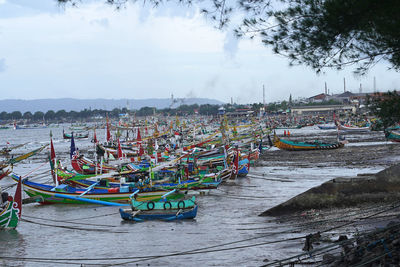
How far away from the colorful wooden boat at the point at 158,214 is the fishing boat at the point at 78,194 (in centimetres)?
292

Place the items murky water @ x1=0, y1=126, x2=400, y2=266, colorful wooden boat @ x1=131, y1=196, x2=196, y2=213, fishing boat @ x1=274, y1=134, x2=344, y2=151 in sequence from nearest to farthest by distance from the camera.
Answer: murky water @ x1=0, y1=126, x2=400, y2=266 < colorful wooden boat @ x1=131, y1=196, x2=196, y2=213 < fishing boat @ x1=274, y1=134, x2=344, y2=151

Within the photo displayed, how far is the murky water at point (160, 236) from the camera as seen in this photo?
12.9m

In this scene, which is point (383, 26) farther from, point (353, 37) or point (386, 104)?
point (386, 104)

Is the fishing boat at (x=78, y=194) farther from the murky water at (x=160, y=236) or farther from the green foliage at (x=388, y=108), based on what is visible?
the green foliage at (x=388, y=108)

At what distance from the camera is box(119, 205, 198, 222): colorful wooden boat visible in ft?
57.6

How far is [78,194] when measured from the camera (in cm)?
2195

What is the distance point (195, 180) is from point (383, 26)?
16798mm

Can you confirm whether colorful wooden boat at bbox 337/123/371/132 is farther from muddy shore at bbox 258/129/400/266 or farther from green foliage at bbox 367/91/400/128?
green foliage at bbox 367/91/400/128

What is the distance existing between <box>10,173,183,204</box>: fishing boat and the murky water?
1.38 ft

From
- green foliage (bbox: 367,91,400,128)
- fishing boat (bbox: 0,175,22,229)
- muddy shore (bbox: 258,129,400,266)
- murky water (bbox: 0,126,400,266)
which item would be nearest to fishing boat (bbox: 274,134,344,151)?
murky water (bbox: 0,126,400,266)

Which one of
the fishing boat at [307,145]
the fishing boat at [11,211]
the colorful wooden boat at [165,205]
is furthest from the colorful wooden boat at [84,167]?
the fishing boat at [307,145]

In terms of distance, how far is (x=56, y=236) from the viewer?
1658cm

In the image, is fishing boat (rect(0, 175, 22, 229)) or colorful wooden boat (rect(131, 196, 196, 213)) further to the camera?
colorful wooden boat (rect(131, 196, 196, 213))

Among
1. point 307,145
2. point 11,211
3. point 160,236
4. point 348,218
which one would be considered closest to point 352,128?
point 307,145
